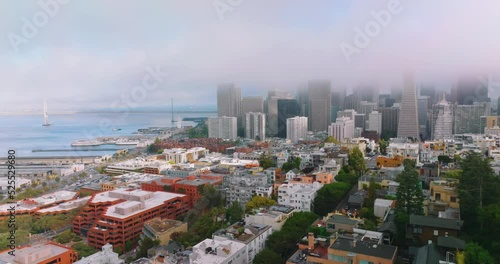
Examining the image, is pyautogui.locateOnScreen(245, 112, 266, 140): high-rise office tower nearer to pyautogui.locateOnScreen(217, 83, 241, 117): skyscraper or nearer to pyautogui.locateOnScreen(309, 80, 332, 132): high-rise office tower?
pyautogui.locateOnScreen(309, 80, 332, 132): high-rise office tower

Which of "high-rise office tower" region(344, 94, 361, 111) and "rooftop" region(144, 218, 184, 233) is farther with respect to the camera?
"high-rise office tower" region(344, 94, 361, 111)

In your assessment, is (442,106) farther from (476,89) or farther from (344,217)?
(344,217)

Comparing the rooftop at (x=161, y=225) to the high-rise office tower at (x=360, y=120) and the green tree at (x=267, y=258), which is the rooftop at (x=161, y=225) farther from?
the high-rise office tower at (x=360, y=120)

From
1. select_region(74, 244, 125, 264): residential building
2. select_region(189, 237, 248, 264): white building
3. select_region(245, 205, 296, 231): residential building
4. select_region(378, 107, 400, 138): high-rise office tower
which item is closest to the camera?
select_region(189, 237, 248, 264): white building

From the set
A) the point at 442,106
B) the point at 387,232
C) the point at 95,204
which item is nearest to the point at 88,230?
the point at 95,204

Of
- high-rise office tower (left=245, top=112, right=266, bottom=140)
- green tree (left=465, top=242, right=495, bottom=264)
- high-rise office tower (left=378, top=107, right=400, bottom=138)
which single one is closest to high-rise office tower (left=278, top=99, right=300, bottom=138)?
Result: high-rise office tower (left=245, top=112, right=266, bottom=140)
